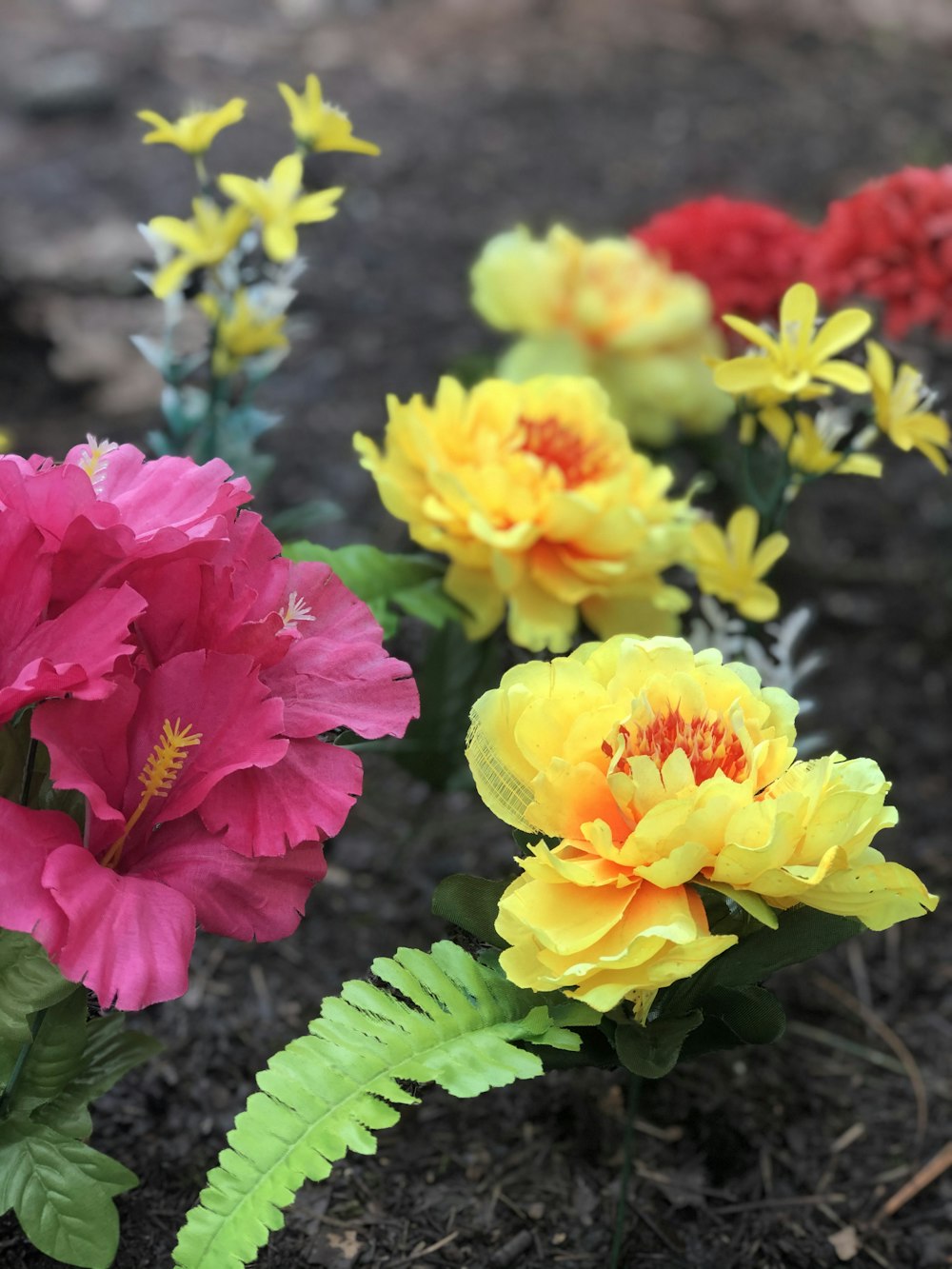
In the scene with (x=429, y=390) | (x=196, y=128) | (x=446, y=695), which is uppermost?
(x=196, y=128)

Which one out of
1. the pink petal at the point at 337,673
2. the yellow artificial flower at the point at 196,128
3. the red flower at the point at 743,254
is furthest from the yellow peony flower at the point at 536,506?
the red flower at the point at 743,254

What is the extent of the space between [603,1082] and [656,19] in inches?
186

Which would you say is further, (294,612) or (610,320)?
(610,320)

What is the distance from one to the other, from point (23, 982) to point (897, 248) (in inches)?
59.5

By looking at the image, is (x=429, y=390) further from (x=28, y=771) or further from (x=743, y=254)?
(x=28, y=771)

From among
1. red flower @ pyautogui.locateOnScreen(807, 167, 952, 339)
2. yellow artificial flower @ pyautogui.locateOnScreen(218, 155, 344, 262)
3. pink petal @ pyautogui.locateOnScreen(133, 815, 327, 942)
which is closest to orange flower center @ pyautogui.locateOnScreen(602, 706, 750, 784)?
pink petal @ pyautogui.locateOnScreen(133, 815, 327, 942)

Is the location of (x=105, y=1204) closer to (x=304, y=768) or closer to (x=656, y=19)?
(x=304, y=768)

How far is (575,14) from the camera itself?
514 centimetres

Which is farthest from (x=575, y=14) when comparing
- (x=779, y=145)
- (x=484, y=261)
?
(x=484, y=261)

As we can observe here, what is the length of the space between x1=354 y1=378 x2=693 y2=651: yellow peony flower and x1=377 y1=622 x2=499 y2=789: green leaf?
85 mm

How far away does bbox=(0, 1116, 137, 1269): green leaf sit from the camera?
101cm

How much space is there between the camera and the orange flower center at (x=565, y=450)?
4.64 feet

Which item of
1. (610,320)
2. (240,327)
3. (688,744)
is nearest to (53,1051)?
(688,744)

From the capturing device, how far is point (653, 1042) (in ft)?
3.30
